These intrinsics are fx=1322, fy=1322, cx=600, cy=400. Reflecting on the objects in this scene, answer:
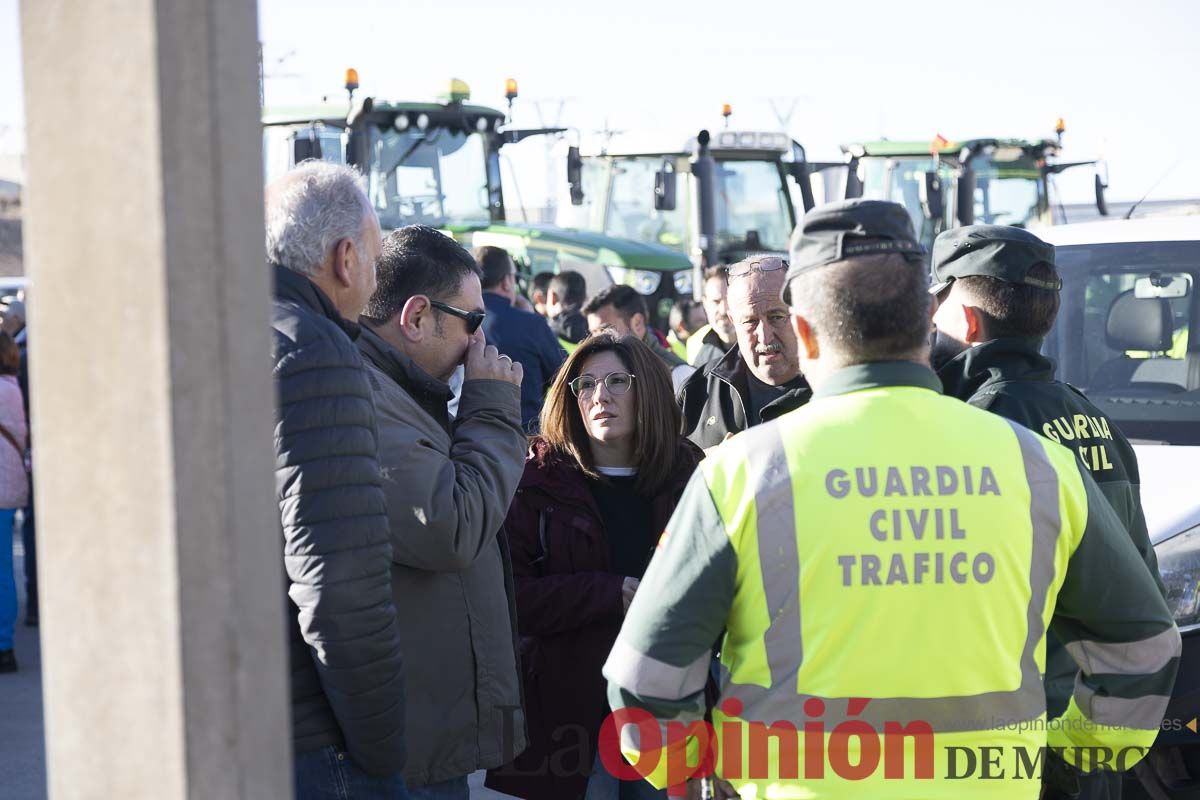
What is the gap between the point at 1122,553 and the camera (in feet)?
6.97

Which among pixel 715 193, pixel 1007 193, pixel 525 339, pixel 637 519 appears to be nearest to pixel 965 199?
pixel 1007 193

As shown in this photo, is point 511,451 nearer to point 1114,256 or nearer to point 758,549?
point 758,549

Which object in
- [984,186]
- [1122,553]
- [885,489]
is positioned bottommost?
[1122,553]

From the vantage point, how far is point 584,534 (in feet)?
11.8

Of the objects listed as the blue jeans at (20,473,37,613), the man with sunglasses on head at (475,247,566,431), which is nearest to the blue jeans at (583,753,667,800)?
the man with sunglasses on head at (475,247,566,431)

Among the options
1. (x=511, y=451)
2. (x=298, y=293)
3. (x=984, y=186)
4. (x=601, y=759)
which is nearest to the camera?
(x=298, y=293)

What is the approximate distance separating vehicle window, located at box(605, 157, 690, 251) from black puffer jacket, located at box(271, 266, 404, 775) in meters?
13.2

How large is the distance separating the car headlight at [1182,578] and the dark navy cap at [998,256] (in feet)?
4.16

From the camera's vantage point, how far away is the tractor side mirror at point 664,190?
46.6 feet

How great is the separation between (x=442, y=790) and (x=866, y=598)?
1337 millimetres

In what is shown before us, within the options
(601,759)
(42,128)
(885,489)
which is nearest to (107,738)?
(42,128)

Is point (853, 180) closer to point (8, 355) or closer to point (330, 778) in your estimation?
point (8, 355)

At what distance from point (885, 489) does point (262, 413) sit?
984 mm

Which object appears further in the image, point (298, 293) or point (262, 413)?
point (298, 293)
